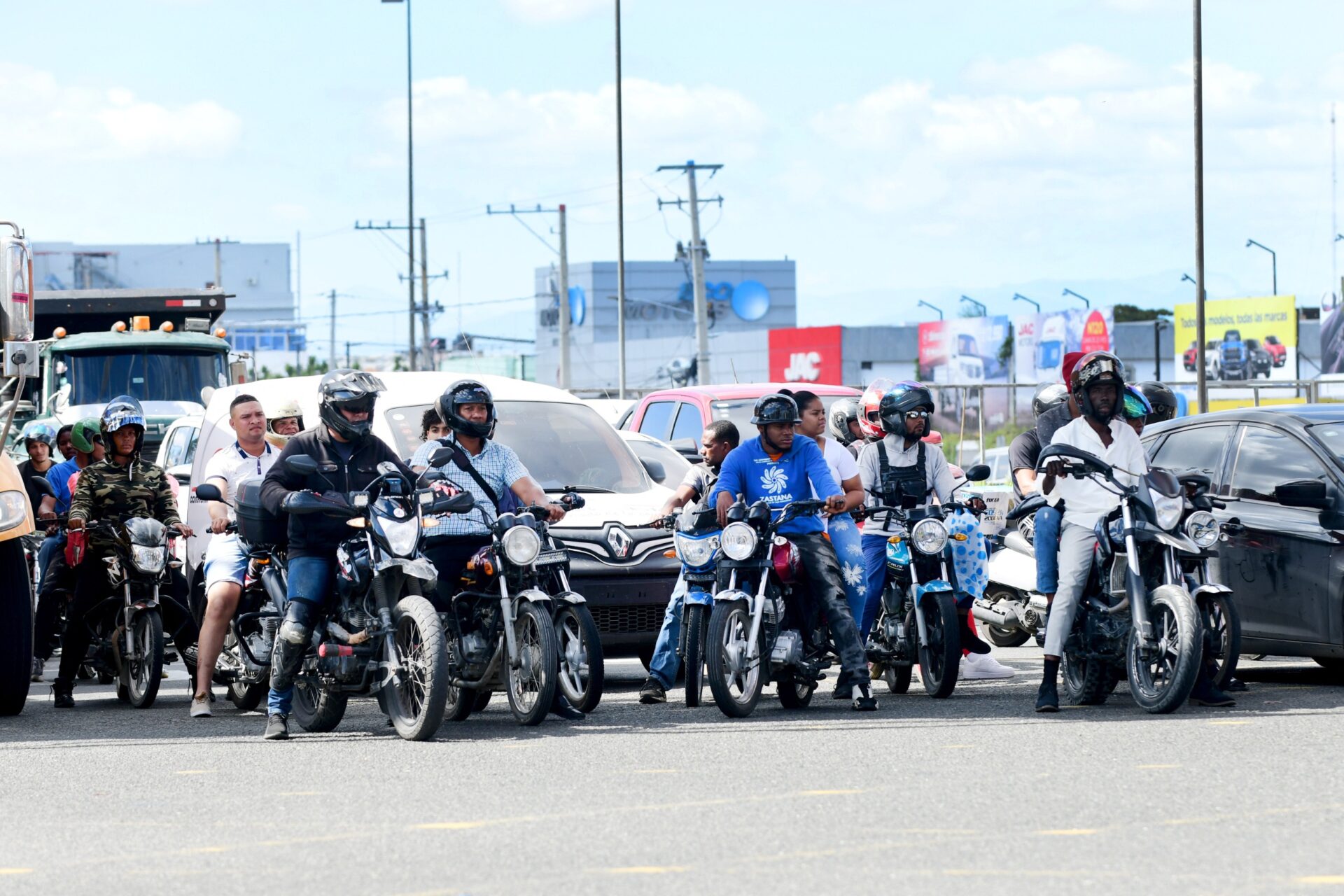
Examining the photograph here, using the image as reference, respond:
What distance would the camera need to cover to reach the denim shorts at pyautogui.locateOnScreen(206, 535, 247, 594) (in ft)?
39.8

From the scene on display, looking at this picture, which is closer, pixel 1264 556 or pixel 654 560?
pixel 1264 556

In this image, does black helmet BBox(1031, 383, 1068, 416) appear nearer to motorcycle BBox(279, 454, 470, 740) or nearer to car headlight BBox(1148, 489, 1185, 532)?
car headlight BBox(1148, 489, 1185, 532)

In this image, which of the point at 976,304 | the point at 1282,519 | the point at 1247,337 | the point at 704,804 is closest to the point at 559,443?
the point at 1282,519

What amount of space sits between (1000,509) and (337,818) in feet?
56.9

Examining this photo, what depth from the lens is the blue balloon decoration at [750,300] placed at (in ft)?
396

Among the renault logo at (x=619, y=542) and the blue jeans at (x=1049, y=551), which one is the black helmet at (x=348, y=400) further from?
the blue jeans at (x=1049, y=551)

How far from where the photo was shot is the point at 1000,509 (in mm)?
24516

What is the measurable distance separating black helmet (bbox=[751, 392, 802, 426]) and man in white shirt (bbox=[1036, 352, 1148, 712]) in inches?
57.7

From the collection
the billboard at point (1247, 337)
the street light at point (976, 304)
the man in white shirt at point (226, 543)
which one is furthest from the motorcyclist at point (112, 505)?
the street light at point (976, 304)

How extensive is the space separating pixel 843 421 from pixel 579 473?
6.42ft

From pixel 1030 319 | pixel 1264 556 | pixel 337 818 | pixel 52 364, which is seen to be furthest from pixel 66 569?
pixel 1030 319

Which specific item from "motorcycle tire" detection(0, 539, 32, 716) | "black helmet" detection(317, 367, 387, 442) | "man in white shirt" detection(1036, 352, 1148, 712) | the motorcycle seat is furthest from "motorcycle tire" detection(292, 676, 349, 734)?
the motorcycle seat

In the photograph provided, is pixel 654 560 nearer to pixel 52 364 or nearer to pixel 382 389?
pixel 382 389

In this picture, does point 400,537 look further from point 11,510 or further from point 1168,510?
point 1168,510
